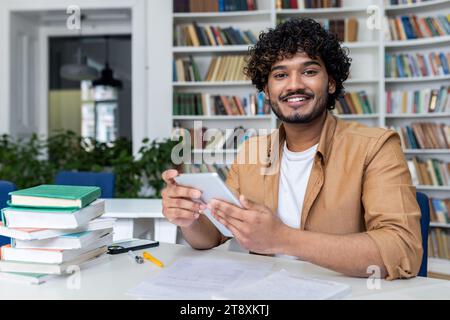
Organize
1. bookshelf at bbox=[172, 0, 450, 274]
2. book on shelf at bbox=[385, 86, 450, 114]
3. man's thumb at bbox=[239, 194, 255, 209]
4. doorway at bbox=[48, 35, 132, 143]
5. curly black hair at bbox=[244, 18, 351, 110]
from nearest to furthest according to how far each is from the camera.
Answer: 1. man's thumb at bbox=[239, 194, 255, 209]
2. curly black hair at bbox=[244, 18, 351, 110]
3. book on shelf at bbox=[385, 86, 450, 114]
4. bookshelf at bbox=[172, 0, 450, 274]
5. doorway at bbox=[48, 35, 132, 143]

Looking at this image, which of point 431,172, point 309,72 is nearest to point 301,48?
point 309,72

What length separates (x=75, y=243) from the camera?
3.84 ft

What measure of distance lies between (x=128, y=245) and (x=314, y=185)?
1.93ft

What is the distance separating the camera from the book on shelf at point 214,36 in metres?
4.59

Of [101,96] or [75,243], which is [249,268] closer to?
[75,243]

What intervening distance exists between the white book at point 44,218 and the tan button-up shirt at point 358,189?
0.61m

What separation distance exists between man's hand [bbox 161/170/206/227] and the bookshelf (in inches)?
129

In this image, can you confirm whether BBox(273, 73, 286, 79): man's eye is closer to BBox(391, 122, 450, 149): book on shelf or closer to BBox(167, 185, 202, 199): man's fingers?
BBox(167, 185, 202, 199): man's fingers

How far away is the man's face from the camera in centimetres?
150

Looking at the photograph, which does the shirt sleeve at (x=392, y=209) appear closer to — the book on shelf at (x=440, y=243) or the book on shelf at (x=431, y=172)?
Result: the book on shelf at (x=431, y=172)

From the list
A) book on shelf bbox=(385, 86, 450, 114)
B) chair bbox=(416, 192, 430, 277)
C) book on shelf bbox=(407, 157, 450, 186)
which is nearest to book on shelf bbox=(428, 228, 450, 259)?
book on shelf bbox=(407, 157, 450, 186)

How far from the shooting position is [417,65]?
436 cm

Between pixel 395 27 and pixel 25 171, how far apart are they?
3.64 m
